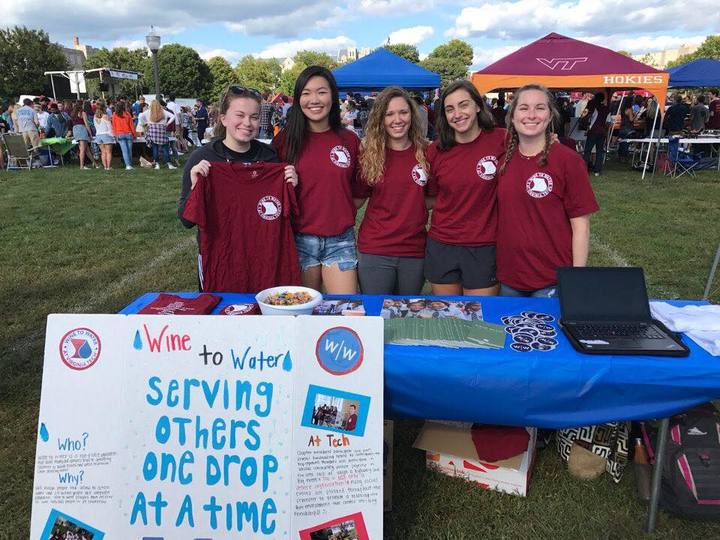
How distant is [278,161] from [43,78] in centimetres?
5436

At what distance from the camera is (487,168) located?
2.64 m

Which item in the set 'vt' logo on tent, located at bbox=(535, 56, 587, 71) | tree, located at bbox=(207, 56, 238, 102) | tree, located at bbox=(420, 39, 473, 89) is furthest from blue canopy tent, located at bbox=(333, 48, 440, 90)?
tree, located at bbox=(420, 39, 473, 89)

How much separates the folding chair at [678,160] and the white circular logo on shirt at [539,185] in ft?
33.6

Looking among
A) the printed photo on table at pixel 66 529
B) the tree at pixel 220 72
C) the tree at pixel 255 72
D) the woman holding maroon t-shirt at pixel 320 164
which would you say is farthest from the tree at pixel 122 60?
the printed photo on table at pixel 66 529

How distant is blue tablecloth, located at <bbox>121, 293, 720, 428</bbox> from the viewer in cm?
188

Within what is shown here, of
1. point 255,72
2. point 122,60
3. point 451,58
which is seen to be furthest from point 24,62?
point 451,58

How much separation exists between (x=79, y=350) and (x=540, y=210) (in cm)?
202

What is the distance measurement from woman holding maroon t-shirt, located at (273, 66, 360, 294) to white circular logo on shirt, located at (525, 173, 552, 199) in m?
0.92

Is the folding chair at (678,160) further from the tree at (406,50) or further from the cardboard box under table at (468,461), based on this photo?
the tree at (406,50)

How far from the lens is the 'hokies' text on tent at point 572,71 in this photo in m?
9.40

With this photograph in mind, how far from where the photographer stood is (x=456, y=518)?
230 cm

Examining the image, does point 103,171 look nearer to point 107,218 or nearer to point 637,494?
point 107,218

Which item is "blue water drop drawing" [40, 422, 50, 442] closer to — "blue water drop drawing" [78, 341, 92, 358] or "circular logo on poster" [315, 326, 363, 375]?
"blue water drop drawing" [78, 341, 92, 358]

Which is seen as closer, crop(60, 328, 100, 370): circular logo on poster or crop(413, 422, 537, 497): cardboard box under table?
crop(60, 328, 100, 370): circular logo on poster
